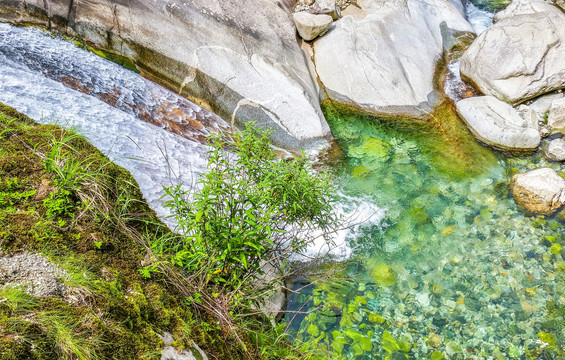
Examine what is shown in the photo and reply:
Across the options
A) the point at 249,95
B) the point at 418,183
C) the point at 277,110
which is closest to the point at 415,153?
the point at 418,183

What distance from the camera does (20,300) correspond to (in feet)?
7.97

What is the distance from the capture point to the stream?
4742 millimetres

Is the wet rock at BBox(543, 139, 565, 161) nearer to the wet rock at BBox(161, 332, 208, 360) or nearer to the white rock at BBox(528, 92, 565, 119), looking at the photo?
the white rock at BBox(528, 92, 565, 119)

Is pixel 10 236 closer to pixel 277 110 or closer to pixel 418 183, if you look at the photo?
pixel 277 110

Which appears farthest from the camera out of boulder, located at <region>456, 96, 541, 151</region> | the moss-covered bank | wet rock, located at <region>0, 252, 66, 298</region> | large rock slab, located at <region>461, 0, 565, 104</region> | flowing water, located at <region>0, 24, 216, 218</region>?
large rock slab, located at <region>461, 0, 565, 104</region>

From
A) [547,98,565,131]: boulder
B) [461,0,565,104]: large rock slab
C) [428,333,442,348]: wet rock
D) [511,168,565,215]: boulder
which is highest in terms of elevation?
[461,0,565,104]: large rock slab

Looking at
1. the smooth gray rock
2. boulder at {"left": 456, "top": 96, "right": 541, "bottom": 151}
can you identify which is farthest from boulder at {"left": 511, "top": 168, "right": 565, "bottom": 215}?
the smooth gray rock

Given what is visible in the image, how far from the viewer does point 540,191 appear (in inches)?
255

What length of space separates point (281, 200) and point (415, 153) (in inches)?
170

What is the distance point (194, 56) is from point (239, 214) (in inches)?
182

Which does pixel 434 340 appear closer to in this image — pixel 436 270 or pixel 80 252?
pixel 436 270

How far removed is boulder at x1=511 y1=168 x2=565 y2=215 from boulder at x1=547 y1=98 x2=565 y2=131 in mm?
1780

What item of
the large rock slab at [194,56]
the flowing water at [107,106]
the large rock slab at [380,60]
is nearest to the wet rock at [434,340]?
the flowing water at [107,106]

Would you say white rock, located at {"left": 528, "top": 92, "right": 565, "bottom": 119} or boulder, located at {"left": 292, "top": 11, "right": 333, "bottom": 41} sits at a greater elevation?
white rock, located at {"left": 528, "top": 92, "right": 565, "bottom": 119}
